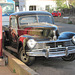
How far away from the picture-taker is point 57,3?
53688 mm

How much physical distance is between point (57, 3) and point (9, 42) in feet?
149

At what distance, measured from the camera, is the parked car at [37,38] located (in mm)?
7223

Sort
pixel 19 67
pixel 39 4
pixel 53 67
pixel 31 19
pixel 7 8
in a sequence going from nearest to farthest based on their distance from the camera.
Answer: pixel 19 67, pixel 53 67, pixel 31 19, pixel 7 8, pixel 39 4

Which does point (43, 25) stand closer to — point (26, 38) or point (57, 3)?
point (26, 38)

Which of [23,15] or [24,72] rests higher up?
[23,15]

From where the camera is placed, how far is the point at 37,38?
25.1 ft

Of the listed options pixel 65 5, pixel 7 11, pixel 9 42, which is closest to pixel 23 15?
pixel 9 42

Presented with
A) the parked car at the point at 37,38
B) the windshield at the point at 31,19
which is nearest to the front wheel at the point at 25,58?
the parked car at the point at 37,38

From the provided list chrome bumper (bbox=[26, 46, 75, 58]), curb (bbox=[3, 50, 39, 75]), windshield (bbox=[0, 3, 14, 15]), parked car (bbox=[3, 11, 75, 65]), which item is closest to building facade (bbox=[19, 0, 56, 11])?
windshield (bbox=[0, 3, 14, 15])

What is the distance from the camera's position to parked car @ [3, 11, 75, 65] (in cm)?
722

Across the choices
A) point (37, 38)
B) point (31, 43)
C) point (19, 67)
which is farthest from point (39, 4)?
point (19, 67)

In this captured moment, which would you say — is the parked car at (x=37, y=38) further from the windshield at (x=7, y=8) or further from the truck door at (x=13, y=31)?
the windshield at (x=7, y=8)

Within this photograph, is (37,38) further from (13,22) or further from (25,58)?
(13,22)

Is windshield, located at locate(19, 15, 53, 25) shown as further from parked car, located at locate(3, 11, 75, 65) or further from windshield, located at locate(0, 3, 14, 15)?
windshield, located at locate(0, 3, 14, 15)
